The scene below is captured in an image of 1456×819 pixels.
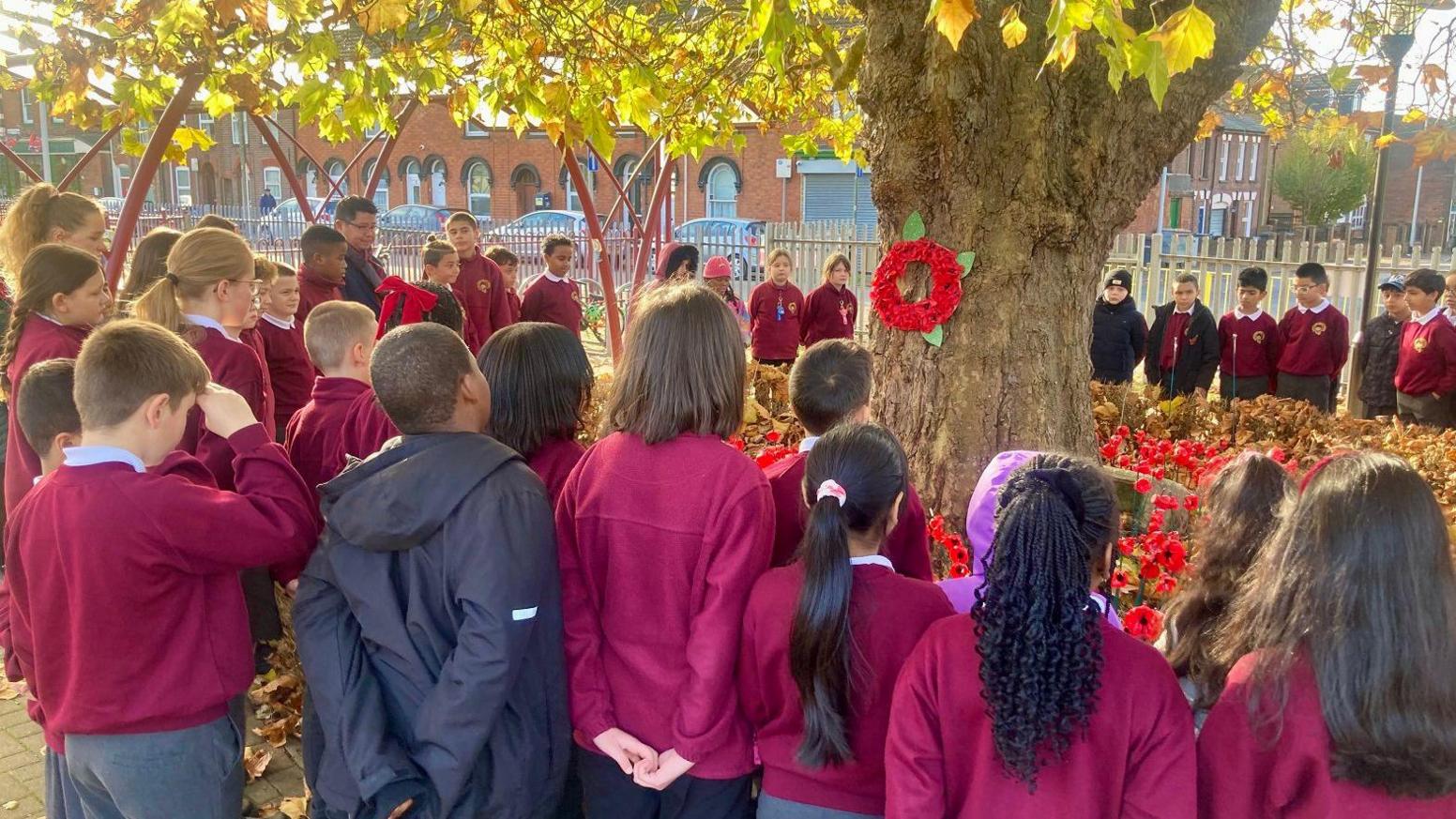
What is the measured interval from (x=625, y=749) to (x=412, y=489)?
76 cm

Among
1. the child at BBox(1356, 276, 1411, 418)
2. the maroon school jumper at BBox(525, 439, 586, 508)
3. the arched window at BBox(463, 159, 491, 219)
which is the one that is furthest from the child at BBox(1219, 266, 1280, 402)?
the arched window at BBox(463, 159, 491, 219)

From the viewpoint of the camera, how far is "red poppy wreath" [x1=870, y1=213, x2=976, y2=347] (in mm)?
4406

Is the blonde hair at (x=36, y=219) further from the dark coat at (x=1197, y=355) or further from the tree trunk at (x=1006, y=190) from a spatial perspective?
the dark coat at (x=1197, y=355)

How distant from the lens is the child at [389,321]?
10.2 feet

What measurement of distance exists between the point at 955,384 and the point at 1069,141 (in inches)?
45.2

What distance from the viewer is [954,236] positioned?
4.45 m

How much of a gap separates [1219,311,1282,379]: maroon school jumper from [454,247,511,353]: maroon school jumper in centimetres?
591

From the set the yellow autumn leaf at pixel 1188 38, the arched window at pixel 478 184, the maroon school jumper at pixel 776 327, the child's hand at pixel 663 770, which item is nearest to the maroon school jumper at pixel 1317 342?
the maroon school jumper at pixel 776 327

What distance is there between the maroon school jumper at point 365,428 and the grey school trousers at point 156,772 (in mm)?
951

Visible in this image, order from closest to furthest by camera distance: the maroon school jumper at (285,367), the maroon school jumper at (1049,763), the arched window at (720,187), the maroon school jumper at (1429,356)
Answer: the maroon school jumper at (1049,763) < the maroon school jumper at (285,367) < the maroon school jumper at (1429,356) < the arched window at (720,187)

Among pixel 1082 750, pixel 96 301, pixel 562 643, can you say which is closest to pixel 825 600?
pixel 1082 750

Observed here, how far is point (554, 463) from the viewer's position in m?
2.62

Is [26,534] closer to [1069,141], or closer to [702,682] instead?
[702,682]

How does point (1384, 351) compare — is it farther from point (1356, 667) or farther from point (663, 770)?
point (663, 770)
